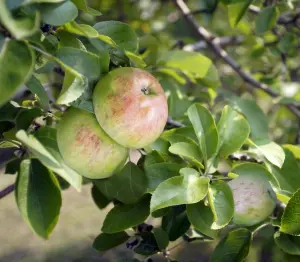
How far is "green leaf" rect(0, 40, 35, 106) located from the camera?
50 centimetres

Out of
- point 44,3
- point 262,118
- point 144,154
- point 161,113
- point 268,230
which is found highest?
point 44,3

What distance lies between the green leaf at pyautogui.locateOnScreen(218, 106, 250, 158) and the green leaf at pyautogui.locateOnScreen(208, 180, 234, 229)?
0.20ft

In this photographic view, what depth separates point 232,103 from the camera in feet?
3.69

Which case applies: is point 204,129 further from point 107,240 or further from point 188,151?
point 107,240

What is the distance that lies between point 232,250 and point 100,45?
1.22ft

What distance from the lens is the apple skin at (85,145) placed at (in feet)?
2.12

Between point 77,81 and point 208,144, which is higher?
point 77,81

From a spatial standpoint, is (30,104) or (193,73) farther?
(193,73)

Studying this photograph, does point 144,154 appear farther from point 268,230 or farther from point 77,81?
point 268,230

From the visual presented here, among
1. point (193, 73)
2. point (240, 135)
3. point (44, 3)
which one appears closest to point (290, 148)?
point (240, 135)

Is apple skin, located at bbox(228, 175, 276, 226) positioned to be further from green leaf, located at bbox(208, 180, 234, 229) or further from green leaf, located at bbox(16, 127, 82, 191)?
green leaf, located at bbox(16, 127, 82, 191)

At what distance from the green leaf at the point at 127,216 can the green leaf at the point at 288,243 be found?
0.20 meters

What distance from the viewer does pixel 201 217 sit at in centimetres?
71

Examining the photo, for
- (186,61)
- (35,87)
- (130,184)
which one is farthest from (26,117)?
(186,61)
